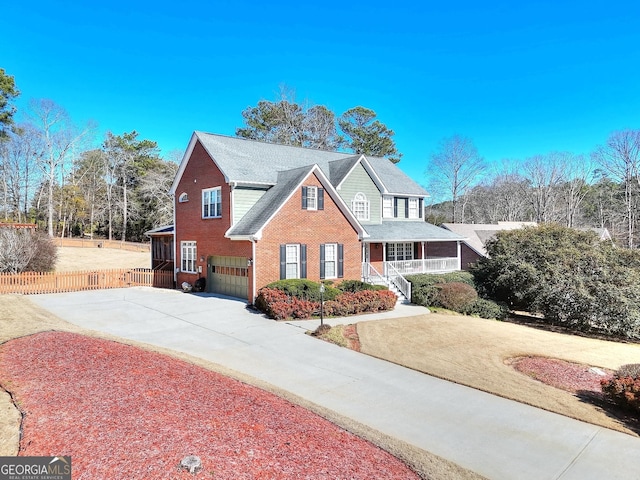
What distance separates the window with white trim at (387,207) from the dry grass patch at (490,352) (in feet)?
37.7

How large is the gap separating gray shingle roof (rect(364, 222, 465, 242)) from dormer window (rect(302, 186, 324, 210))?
4.55 meters

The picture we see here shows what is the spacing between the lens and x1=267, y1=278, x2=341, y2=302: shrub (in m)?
18.0

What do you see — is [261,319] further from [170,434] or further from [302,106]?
[302,106]

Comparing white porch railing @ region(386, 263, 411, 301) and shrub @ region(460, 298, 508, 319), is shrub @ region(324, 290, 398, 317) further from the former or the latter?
shrub @ region(460, 298, 508, 319)

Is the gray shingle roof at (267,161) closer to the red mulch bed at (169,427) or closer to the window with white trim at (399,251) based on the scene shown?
the window with white trim at (399,251)

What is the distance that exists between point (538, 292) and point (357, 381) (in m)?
15.2

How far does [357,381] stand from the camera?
32.2 feet

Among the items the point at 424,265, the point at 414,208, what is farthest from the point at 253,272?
the point at 414,208

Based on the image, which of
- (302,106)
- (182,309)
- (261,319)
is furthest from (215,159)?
Result: (302,106)

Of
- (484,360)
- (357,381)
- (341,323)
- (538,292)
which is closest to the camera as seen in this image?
(357,381)

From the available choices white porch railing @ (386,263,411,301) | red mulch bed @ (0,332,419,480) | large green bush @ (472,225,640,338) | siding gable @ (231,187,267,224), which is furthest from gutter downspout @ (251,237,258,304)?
large green bush @ (472,225,640,338)

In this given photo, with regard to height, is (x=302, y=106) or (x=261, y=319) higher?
(x=302, y=106)

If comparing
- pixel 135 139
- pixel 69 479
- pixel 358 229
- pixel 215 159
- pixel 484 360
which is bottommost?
pixel 484 360

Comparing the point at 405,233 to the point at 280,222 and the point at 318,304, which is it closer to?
the point at 280,222
